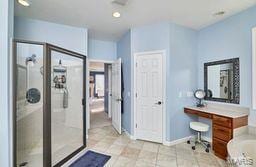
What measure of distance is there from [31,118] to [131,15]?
2.71 metres

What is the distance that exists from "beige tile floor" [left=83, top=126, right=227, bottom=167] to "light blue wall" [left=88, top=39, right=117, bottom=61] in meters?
2.48

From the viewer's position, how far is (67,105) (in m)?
3.07

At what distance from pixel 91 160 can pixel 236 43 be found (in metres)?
3.67

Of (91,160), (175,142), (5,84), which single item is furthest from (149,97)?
(5,84)

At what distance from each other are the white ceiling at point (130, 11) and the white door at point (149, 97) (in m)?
0.90

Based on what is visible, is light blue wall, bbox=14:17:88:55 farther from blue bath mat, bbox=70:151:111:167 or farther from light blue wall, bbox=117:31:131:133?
blue bath mat, bbox=70:151:111:167

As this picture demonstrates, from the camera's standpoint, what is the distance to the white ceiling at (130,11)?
2.51 meters

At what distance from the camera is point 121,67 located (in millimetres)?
4117

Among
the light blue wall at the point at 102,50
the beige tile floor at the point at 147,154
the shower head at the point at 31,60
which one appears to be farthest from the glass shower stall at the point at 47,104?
the light blue wall at the point at 102,50

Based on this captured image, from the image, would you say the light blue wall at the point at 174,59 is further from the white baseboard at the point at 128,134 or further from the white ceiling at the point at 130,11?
the white ceiling at the point at 130,11

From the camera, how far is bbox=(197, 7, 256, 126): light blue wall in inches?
106

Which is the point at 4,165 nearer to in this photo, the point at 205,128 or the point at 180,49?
the point at 205,128

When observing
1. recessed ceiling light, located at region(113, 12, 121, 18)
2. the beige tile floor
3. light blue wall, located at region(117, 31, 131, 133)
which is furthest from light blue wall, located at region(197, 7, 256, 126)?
recessed ceiling light, located at region(113, 12, 121, 18)

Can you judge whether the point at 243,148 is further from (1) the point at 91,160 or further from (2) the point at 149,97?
(1) the point at 91,160
